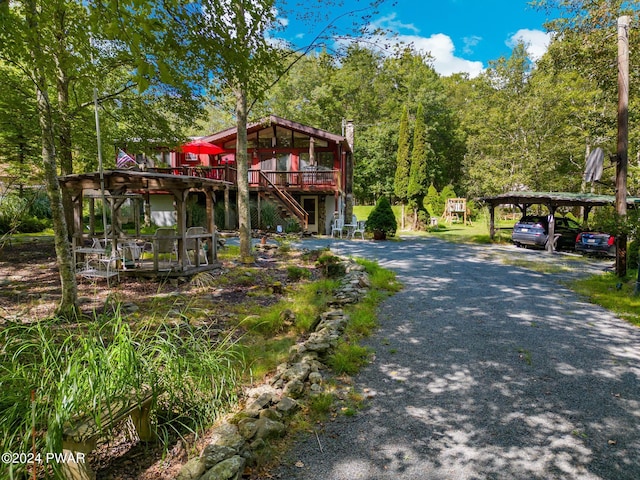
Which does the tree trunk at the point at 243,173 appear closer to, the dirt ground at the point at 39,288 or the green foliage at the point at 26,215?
the dirt ground at the point at 39,288

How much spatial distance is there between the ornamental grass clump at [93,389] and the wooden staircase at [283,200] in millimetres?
14754

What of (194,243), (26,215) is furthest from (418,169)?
(26,215)

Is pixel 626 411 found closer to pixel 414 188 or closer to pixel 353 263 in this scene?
pixel 353 263

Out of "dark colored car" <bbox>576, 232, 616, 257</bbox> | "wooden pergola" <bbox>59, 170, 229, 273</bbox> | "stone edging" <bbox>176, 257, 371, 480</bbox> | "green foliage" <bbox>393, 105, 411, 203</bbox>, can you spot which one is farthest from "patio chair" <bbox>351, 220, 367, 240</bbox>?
"stone edging" <bbox>176, 257, 371, 480</bbox>

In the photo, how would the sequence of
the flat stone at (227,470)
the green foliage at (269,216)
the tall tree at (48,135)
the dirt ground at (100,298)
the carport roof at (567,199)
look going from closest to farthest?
the flat stone at (227,470) → the dirt ground at (100,298) → the tall tree at (48,135) → the carport roof at (567,199) → the green foliage at (269,216)

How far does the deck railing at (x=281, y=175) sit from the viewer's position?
18.3 metres

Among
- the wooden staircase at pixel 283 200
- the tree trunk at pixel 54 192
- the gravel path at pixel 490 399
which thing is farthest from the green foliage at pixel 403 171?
the tree trunk at pixel 54 192

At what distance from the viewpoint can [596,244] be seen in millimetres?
12617

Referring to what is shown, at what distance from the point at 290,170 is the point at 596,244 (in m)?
14.2

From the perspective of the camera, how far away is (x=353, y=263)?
9.89 m

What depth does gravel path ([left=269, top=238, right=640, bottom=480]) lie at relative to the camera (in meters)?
2.54

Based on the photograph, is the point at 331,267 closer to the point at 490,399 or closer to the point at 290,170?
the point at 490,399

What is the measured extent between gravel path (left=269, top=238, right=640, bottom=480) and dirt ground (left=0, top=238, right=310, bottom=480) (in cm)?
81

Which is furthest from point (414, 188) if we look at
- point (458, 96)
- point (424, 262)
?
point (458, 96)
